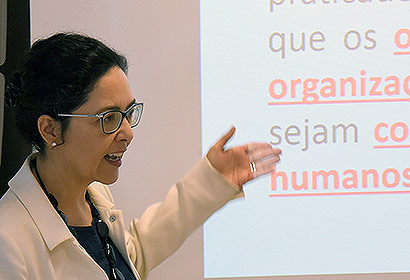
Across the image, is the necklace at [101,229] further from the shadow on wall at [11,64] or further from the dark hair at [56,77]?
the shadow on wall at [11,64]

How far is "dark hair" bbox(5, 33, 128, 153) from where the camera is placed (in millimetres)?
1655

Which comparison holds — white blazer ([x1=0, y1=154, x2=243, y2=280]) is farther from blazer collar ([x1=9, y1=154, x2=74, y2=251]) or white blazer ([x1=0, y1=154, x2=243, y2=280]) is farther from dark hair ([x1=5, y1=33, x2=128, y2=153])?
dark hair ([x1=5, y1=33, x2=128, y2=153])

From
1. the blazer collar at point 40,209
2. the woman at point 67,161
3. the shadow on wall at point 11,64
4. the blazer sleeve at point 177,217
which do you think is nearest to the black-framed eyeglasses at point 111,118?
the woman at point 67,161

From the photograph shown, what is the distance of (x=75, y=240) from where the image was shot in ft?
5.46

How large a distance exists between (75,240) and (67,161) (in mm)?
208

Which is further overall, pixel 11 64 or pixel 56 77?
pixel 11 64

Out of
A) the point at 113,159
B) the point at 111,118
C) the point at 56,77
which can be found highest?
the point at 56,77

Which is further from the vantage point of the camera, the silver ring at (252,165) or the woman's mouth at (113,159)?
the silver ring at (252,165)

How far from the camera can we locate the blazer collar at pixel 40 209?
160 cm

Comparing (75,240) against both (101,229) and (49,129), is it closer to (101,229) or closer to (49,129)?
(101,229)

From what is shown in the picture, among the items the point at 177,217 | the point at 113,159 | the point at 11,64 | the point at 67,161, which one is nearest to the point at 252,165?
the point at 177,217

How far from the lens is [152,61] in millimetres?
3057

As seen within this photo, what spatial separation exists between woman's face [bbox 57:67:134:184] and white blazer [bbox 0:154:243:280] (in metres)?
0.12

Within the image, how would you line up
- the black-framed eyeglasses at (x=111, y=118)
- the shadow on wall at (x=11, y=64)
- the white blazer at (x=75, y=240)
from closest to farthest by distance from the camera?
the white blazer at (x=75, y=240), the black-framed eyeglasses at (x=111, y=118), the shadow on wall at (x=11, y=64)
